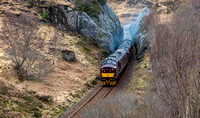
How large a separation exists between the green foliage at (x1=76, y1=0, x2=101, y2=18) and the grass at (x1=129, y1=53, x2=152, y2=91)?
14.0 m

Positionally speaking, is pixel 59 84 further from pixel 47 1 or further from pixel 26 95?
pixel 47 1

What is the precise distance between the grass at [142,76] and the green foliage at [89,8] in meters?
14.0

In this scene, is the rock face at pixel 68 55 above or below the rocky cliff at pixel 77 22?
below

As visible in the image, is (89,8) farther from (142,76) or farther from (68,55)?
(142,76)

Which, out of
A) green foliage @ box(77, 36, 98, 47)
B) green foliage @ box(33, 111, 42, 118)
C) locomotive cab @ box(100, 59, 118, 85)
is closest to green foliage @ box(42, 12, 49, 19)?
green foliage @ box(77, 36, 98, 47)

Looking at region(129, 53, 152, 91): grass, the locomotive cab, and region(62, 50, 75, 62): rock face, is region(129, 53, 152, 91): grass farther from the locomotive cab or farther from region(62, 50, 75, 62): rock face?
region(62, 50, 75, 62): rock face

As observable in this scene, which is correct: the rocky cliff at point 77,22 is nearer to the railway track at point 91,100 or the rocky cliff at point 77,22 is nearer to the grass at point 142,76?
the grass at point 142,76

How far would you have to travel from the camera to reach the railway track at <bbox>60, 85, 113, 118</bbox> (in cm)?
1558

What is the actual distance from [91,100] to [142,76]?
8092mm

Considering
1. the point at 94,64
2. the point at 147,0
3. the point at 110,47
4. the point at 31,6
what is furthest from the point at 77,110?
the point at 147,0

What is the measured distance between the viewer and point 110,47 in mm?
35375

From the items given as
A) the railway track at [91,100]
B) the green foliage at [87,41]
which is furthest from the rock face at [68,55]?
the railway track at [91,100]

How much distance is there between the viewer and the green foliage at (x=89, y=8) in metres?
34.5

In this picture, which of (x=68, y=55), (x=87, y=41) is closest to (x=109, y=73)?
(x=68, y=55)
